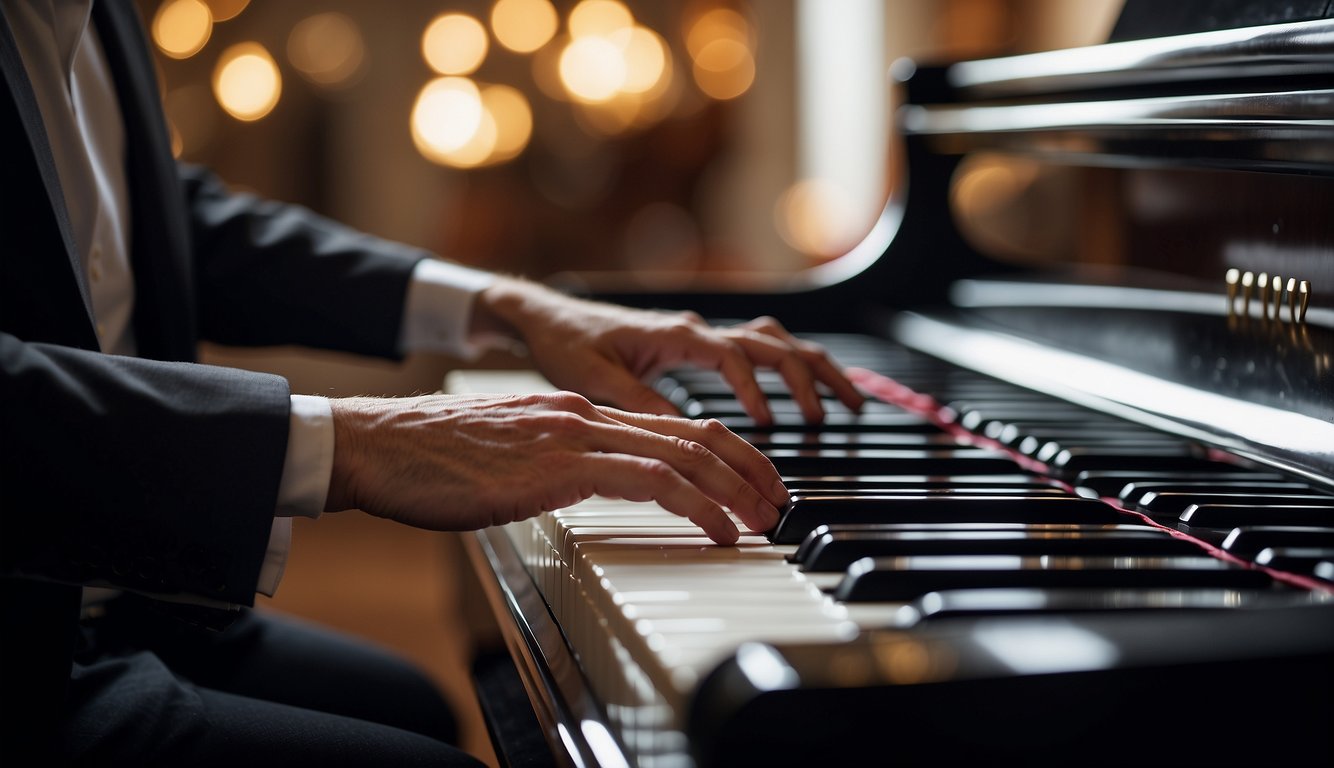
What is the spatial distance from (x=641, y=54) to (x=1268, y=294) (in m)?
6.70

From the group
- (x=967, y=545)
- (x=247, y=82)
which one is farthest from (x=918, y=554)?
(x=247, y=82)

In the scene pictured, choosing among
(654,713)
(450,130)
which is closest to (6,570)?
(654,713)

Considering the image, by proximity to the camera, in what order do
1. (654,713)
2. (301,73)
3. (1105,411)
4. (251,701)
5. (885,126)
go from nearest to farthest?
(654,713) → (251,701) → (1105,411) → (885,126) → (301,73)

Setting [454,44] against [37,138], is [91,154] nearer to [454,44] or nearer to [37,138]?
[37,138]

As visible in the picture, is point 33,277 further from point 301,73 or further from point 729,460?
point 301,73

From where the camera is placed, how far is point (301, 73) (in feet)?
24.9

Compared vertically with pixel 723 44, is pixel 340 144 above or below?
below

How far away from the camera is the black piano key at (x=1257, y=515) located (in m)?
0.88

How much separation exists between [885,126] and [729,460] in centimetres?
553

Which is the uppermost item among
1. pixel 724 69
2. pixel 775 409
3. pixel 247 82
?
pixel 724 69

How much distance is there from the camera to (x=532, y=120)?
7867 mm

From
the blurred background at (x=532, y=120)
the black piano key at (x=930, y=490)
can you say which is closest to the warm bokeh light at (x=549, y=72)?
the blurred background at (x=532, y=120)

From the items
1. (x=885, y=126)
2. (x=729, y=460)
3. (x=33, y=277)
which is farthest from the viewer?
(x=885, y=126)

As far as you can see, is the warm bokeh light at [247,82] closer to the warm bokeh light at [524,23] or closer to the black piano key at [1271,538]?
the warm bokeh light at [524,23]
